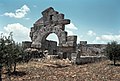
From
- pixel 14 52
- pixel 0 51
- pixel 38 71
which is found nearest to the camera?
pixel 0 51

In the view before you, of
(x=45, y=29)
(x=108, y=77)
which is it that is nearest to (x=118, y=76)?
(x=108, y=77)

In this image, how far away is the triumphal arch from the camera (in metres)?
32.1

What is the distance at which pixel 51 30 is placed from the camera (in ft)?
113

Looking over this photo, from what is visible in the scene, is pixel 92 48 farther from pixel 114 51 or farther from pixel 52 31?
pixel 114 51

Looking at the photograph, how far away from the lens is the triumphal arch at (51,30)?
105 feet

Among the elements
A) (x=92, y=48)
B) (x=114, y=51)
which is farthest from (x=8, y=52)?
(x=92, y=48)

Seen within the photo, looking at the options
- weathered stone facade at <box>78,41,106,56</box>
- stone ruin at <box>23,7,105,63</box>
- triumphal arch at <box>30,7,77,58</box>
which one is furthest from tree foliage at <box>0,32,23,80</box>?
weathered stone facade at <box>78,41,106,56</box>

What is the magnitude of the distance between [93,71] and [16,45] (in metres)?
8.70

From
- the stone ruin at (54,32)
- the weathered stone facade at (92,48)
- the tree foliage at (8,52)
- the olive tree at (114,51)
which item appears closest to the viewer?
the tree foliage at (8,52)

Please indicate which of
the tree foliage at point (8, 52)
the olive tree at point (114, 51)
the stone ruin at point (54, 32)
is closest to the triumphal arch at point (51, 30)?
the stone ruin at point (54, 32)

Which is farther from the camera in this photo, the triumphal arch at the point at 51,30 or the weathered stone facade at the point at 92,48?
the weathered stone facade at the point at 92,48

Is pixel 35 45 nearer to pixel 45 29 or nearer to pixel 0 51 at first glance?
pixel 45 29

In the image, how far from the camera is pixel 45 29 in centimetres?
3538

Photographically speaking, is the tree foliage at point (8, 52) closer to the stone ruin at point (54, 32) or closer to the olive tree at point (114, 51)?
the stone ruin at point (54, 32)
